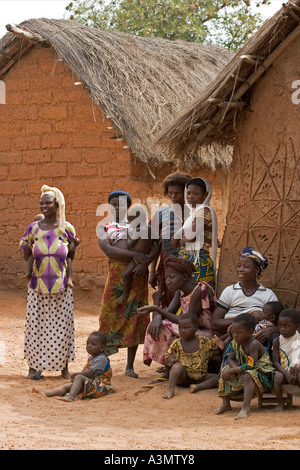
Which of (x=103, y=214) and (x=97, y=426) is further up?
(x=103, y=214)

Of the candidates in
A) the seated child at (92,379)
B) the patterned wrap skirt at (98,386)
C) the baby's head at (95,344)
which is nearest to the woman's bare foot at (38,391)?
the seated child at (92,379)

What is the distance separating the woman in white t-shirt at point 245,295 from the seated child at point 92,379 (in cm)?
98

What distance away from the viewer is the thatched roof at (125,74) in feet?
36.0

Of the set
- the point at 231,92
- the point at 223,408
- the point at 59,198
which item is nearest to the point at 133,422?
the point at 223,408

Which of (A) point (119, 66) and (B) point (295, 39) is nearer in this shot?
(B) point (295, 39)

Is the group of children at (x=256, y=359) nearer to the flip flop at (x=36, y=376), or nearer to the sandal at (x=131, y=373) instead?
the sandal at (x=131, y=373)

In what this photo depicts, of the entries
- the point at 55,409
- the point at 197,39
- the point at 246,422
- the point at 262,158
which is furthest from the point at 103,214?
the point at 197,39

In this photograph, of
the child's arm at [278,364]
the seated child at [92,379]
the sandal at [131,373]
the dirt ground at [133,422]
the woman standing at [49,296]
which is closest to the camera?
the dirt ground at [133,422]

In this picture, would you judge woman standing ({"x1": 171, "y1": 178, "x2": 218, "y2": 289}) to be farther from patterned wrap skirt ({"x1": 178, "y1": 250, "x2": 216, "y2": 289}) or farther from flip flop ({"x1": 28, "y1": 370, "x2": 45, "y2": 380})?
flip flop ({"x1": 28, "y1": 370, "x2": 45, "y2": 380})

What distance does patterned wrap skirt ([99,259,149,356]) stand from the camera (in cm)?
703

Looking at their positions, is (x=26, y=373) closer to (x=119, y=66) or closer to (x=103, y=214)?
(x=103, y=214)

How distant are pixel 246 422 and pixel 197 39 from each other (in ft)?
56.3

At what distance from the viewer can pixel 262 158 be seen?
6676 mm

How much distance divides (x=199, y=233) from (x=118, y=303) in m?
1.13
